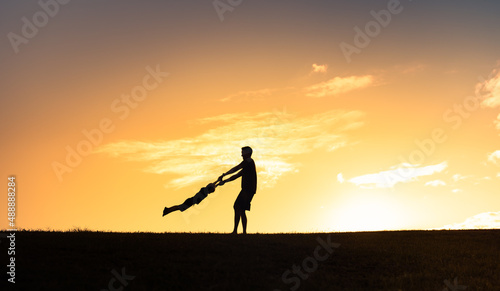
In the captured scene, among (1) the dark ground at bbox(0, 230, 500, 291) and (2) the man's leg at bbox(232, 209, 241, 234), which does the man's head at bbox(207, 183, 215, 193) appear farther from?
(1) the dark ground at bbox(0, 230, 500, 291)

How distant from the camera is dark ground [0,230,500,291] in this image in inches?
612

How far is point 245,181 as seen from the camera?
22.2 metres

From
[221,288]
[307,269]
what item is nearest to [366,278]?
[307,269]

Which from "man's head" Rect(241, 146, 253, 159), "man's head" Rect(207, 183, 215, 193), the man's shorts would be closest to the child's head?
"man's head" Rect(207, 183, 215, 193)

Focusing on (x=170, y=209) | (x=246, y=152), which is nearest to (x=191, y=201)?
(x=170, y=209)

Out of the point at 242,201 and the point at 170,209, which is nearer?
the point at 170,209

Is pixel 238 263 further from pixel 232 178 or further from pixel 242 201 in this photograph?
pixel 232 178

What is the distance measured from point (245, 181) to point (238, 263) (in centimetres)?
539

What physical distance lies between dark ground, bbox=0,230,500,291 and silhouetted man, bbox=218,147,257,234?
126 cm

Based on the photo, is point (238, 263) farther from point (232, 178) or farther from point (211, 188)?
point (232, 178)

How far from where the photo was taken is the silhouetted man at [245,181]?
22156mm

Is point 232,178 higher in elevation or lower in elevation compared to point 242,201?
higher

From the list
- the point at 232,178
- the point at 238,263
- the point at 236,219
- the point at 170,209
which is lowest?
the point at 238,263

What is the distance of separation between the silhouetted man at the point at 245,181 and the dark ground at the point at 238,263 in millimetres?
1264
